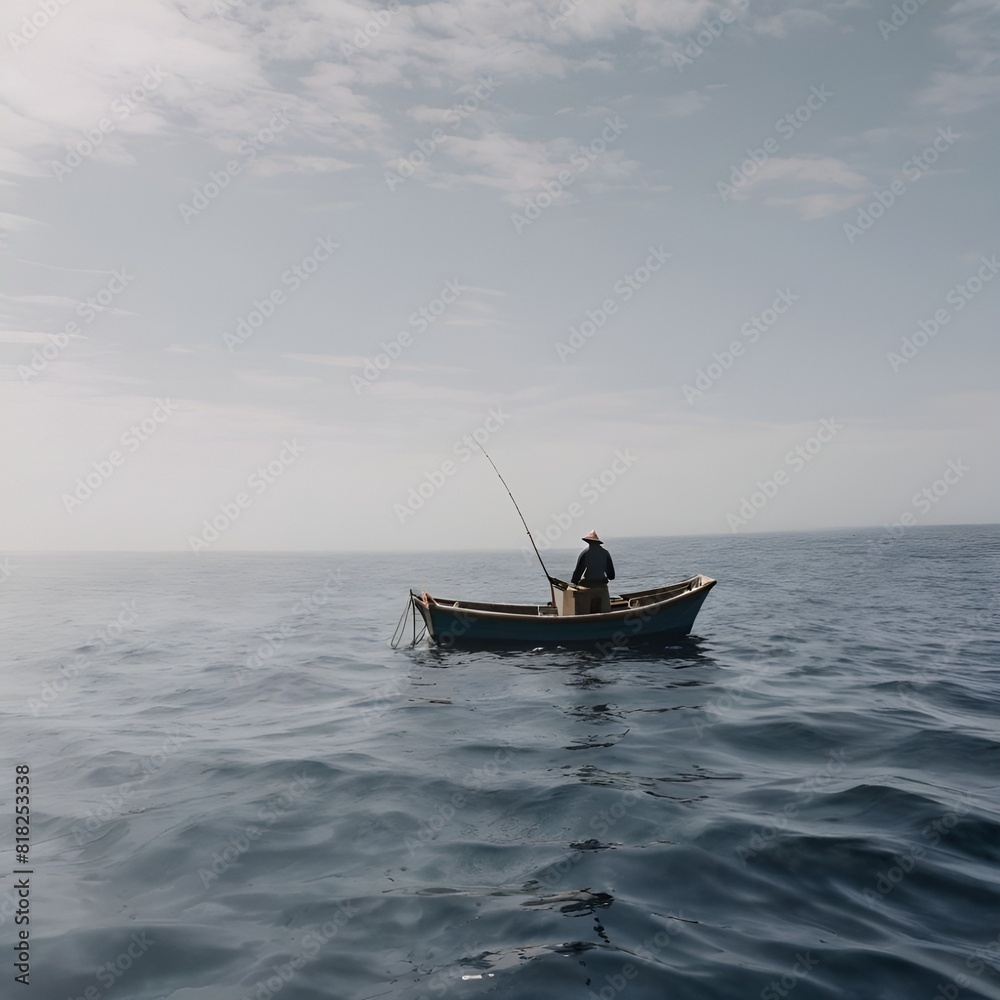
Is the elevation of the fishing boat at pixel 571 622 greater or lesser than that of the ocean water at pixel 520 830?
greater

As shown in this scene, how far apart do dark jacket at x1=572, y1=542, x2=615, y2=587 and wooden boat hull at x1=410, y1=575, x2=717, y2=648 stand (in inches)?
31.6

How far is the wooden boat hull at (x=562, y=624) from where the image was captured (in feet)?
58.1

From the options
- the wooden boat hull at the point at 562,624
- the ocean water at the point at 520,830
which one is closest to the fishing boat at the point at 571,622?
the wooden boat hull at the point at 562,624

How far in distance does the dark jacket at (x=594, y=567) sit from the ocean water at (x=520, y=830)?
1973 mm

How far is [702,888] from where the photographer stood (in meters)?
6.18

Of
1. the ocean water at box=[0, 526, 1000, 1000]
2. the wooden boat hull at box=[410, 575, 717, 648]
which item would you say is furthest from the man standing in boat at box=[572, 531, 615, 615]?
the ocean water at box=[0, 526, 1000, 1000]

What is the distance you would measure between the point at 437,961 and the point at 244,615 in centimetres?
2968

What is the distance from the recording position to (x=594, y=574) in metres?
17.8

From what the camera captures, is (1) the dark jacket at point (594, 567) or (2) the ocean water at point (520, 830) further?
(1) the dark jacket at point (594, 567)

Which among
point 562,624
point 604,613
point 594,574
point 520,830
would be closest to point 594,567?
point 594,574

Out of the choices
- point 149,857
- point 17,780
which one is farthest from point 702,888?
point 17,780

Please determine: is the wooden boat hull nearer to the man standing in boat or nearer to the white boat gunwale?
the white boat gunwale

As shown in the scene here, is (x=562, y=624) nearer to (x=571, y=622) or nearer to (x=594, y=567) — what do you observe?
(x=571, y=622)

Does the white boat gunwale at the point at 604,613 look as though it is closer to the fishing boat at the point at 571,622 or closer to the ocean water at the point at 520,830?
the fishing boat at the point at 571,622
